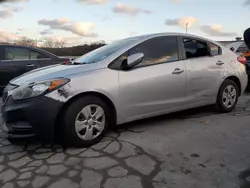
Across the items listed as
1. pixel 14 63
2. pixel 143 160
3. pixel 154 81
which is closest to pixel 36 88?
pixel 143 160

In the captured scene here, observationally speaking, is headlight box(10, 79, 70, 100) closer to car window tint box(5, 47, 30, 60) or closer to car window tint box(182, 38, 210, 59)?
car window tint box(182, 38, 210, 59)

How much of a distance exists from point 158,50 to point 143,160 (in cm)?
185

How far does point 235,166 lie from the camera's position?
319cm

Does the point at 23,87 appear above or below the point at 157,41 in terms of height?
below

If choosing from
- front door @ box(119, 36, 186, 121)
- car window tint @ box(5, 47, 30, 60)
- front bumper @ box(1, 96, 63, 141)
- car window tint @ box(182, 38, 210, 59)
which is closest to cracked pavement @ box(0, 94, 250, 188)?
front bumper @ box(1, 96, 63, 141)

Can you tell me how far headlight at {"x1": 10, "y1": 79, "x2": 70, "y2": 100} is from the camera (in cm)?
357

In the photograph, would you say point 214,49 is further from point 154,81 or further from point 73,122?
point 73,122

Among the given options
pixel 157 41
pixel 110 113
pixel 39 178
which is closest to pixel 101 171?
pixel 39 178

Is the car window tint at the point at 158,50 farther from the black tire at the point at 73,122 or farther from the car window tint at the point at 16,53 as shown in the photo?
the car window tint at the point at 16,53

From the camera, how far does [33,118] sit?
139 inches

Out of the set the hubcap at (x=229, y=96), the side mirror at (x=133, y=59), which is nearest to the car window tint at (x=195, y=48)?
the hubcap at (x=229, y=96)

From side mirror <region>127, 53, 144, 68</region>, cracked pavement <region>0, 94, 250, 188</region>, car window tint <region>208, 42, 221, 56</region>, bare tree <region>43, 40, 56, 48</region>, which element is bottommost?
cracked pavement <region>0, 94, 250, 188</region>

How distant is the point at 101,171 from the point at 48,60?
5.07 m

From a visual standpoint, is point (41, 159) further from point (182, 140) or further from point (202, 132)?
point (202, 132)
